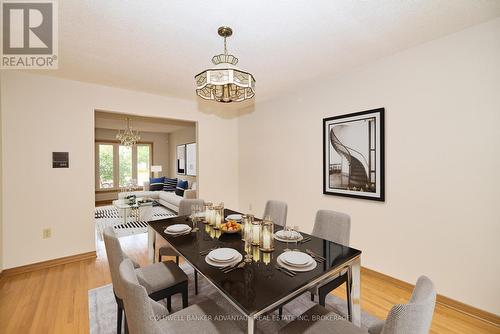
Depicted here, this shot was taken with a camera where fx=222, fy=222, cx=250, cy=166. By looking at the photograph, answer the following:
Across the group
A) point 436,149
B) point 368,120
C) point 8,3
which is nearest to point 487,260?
point 436,149

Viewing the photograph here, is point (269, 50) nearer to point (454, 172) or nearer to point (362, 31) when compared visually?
point (362, 31)

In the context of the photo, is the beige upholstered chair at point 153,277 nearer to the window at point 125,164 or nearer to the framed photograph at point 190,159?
the framed photograph at point 190,159

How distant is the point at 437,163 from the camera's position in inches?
84.4

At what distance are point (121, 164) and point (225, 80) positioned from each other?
775 cm

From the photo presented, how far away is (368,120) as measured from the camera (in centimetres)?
262

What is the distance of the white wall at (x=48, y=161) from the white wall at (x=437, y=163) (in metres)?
3.38

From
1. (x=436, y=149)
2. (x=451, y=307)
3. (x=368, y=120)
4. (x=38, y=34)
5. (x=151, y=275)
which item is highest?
(x=38, y=34)

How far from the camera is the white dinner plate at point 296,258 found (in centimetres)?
136

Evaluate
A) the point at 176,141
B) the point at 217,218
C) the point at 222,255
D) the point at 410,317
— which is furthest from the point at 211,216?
the point at 176,141

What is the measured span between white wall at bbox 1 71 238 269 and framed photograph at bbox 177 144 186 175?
4342 mm

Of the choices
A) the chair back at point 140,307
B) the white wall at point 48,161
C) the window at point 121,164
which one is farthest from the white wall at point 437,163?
the window at point 121,164

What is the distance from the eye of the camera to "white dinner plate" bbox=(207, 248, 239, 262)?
4.55 feet

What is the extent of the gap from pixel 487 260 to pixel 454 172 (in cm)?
77

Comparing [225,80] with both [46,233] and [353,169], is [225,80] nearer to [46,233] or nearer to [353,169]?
[353,169]
